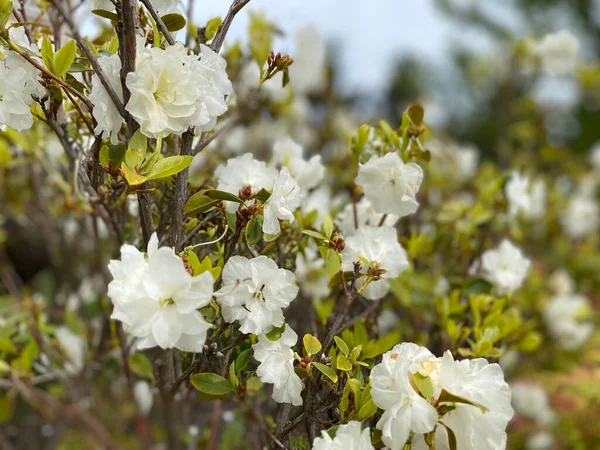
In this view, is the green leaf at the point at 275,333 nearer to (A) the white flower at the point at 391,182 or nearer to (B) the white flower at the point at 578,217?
(A) the white flower at the point at 391,182

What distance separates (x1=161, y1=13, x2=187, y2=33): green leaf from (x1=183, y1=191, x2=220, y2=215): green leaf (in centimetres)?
26

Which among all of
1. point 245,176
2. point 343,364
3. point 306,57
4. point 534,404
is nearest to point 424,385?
point 343,364

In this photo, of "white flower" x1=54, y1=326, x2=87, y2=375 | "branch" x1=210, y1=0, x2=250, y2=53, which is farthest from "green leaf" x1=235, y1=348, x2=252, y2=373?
"white flower" x1=54, y1=326, x2=87, y2=375

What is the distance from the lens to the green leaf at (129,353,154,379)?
1.05 m

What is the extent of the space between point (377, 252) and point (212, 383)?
0.33 m

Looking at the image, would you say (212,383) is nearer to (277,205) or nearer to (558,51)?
(277,205)

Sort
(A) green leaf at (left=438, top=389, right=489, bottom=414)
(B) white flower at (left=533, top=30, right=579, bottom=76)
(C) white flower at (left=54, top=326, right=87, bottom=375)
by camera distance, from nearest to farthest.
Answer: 1. (A) green leaf at (left=438, top=389, right=489, bottom=414)
2. (C) white flower at (left=54, top=326, right=87, bottom=375)
3. (B) white flower at (left=533, top=30, right=579, bottom=76)

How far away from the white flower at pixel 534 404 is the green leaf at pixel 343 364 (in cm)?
161

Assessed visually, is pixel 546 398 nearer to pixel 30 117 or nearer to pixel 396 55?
pixel 30 117

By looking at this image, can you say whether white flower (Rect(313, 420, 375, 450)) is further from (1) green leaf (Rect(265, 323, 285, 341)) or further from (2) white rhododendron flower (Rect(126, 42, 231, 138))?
(2) white rhododendron flower (Rect(126, 42, 231, 138))

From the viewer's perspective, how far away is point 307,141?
9.99ft

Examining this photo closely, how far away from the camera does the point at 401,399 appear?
0.61 meters

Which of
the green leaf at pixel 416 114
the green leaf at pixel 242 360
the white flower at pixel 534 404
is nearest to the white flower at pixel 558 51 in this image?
the green leaf at pixel 416 114

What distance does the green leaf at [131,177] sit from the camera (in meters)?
0.67
